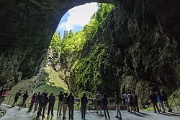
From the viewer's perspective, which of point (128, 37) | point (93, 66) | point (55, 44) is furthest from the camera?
point (55, 44)

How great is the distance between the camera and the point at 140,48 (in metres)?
22.8

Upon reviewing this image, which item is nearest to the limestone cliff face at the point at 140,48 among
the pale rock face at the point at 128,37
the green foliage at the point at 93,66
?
the pale rock face at the point at 128,37

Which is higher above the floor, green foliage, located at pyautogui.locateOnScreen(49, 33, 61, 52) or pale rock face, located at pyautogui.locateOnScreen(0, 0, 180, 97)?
green foliage, located at pyautogui.locateOnScreen(49, 33, 61, 52)

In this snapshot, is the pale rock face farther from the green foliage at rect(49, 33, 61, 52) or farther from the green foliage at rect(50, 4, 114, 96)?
the green foliage at rect(49, 33, 61, 52)

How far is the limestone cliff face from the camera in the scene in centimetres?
1731

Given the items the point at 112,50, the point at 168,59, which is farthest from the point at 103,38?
the point at 168,59

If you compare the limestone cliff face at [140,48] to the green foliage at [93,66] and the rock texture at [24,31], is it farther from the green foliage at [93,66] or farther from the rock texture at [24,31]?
the rock texture at [24,31]

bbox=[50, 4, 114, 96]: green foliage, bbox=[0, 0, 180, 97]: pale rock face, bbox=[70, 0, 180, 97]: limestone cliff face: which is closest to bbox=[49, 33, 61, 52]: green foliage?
bbox=[50, 4, 114, 96]: green foliage

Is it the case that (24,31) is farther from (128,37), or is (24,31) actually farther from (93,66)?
(93,66)

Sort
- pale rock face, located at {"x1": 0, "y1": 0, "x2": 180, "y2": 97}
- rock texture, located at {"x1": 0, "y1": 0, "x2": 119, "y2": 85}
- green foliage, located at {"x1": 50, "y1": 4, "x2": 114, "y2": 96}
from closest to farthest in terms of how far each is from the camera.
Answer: rock texture, located at {"x1": 0, "y1": 0, "x2": 119, "y2": 85} → pale rock face, located at {"x1": 0, "y1": 0, "x2": 180, "y2": 97} → green foliage, located at {"x1": 50, "y1": 4, "x2": 114, "y2": 96}

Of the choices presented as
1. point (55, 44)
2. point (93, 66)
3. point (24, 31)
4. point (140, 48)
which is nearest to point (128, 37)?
point (140, 48)

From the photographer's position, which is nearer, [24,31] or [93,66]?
[24,31]

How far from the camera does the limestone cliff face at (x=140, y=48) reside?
682 inches

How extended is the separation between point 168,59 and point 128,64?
6.84 meters
